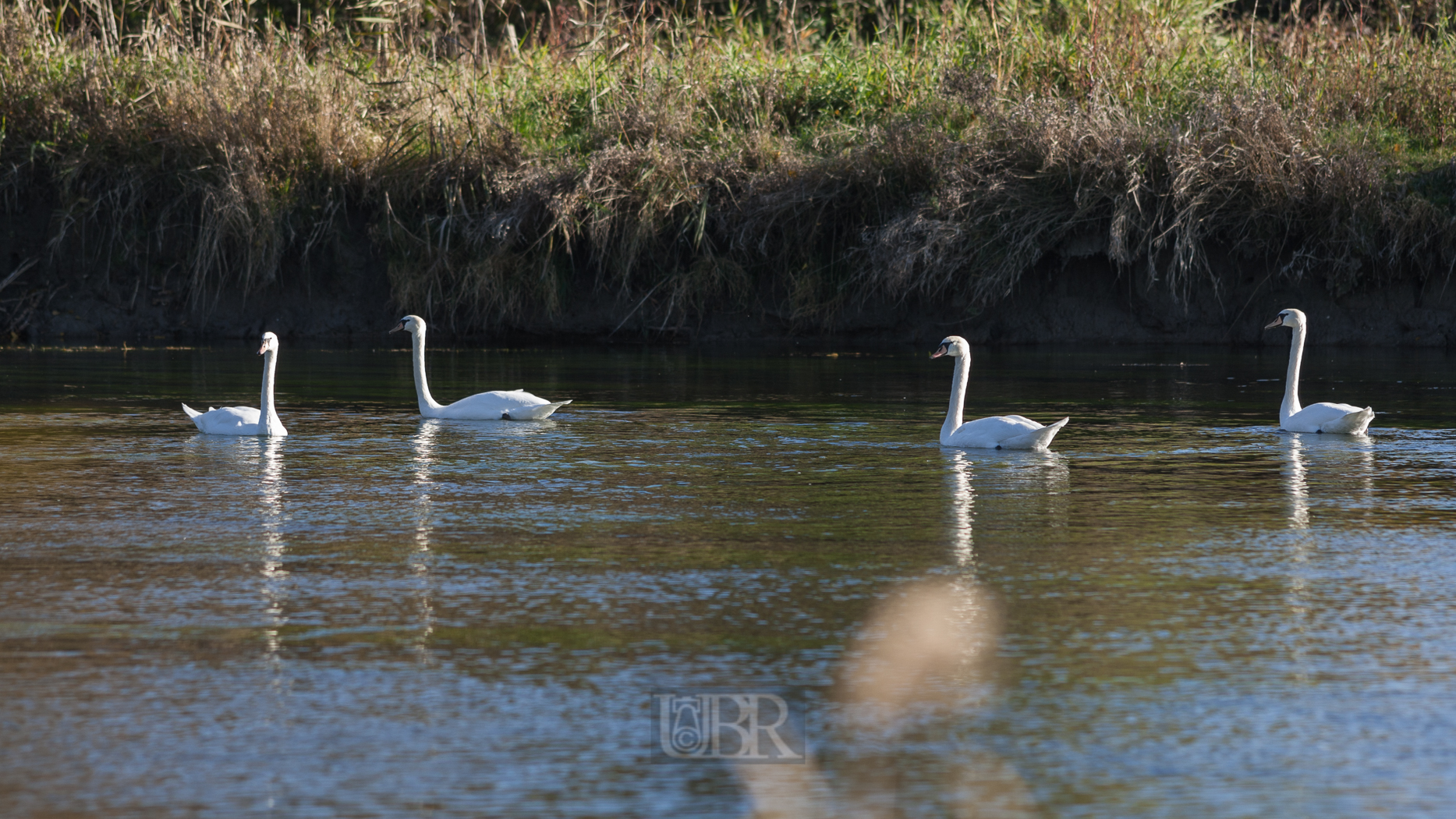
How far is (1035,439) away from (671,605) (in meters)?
4.62

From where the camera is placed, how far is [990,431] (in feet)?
33.0

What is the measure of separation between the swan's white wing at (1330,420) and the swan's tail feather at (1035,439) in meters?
1.82

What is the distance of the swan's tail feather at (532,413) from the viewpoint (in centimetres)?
1182

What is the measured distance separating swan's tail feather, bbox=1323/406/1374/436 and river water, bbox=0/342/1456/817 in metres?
0.18

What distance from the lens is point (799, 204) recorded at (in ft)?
61.5

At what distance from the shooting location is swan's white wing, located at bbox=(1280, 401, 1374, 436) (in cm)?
1075

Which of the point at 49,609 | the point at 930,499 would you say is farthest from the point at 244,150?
the point at 49,609

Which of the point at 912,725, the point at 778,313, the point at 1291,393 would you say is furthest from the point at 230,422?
the point at 778,313

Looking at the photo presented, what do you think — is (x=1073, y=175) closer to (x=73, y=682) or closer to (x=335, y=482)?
(x=335, y=482)

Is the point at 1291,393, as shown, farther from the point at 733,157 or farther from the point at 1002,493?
the point at 733,157

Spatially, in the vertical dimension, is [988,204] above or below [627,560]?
above

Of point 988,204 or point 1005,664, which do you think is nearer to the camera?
point 1005,664

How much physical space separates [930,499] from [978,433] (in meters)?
2.05

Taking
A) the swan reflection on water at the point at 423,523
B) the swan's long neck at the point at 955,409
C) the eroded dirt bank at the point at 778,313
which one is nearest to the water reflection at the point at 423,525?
the swan reflection on water at the point at 423,523
